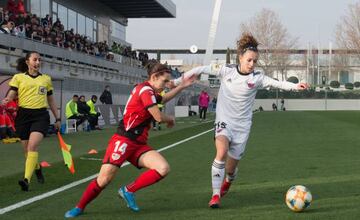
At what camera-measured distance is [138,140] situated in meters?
6.11

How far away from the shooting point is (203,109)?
110 feet

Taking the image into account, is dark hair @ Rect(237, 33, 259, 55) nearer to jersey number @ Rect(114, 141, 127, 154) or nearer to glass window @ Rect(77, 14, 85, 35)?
jersey number @ Rect(114, 141, 127, 154)

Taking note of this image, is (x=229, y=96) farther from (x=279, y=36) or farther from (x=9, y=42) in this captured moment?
(x=279, y=36)

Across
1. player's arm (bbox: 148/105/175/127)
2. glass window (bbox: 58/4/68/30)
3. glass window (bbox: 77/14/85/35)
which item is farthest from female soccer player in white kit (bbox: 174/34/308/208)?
glass window (bbox: 77/14/85/35)

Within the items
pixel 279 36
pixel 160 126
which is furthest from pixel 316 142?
pixel 279 36

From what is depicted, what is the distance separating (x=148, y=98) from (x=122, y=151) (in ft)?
2.15

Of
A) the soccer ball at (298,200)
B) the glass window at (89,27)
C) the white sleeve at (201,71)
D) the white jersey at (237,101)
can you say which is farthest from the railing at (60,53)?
the soccer ball at (298,200)

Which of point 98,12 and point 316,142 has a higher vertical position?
point 98,12

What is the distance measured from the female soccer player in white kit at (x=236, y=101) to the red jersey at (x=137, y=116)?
0.87 meters

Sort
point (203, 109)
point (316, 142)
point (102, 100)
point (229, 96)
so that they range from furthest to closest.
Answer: point (203, 109), point (102, 100), point (316, 142), point (229, 96)

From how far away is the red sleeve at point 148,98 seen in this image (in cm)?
586

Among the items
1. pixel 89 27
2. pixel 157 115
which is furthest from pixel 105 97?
pixel 157 115

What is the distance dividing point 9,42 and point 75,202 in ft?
52.2

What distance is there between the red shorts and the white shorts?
1.04 meters
